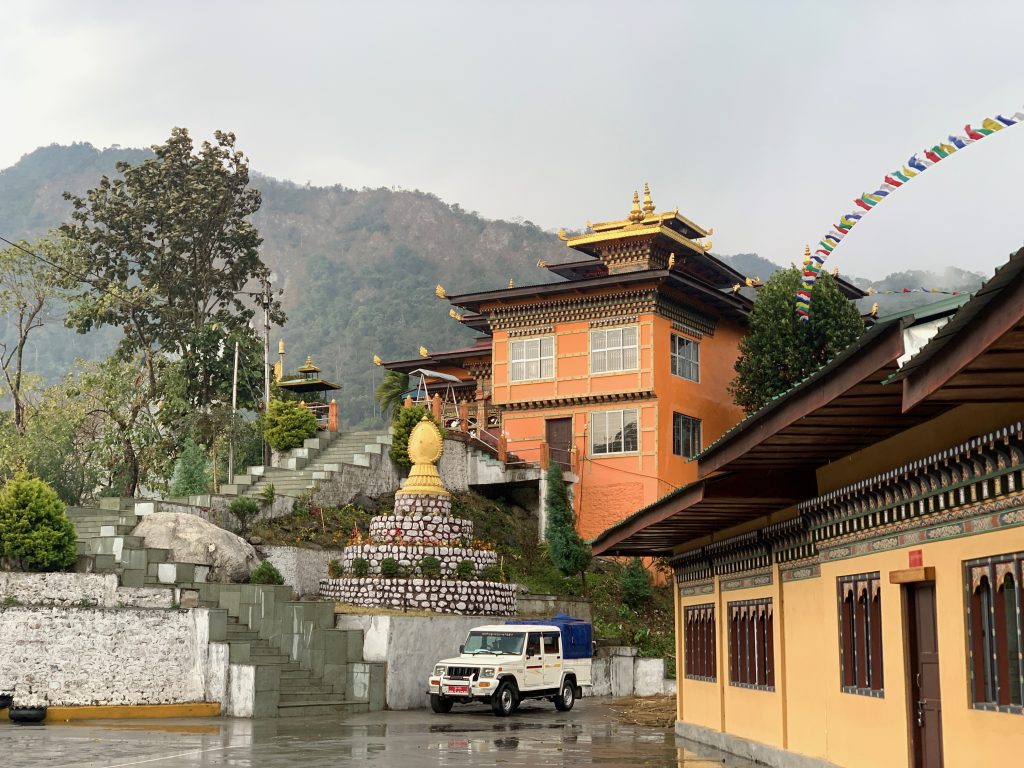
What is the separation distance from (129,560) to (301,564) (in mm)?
6494

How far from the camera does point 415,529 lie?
30531mm

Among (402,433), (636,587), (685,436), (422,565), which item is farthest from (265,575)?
(685,436)

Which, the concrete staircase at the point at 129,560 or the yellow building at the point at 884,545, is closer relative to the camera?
the yellow building at the point at 884,545

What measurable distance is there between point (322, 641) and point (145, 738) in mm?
6769

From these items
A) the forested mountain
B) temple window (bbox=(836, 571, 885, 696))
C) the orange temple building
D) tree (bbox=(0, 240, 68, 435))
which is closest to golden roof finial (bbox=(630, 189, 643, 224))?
the orange temple building

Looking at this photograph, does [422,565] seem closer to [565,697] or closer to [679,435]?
[565,697]

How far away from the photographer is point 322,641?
2558 centimetres

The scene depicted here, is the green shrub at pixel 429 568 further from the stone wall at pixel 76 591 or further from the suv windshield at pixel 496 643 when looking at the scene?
the stone wall at pixel 76 591

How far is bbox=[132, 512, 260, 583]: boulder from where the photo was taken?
2698cm

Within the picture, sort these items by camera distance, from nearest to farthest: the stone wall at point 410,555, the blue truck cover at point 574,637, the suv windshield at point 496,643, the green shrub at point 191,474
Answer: the suv windshield at point 496,643 < the blue truck cover at point 574,637 < the stone wall at point 410,555 < the green shrub at point 191,474

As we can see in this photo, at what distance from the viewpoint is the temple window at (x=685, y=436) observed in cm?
3991

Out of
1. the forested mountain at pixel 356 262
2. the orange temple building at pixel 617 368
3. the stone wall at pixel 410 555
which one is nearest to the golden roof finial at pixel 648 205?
the orange temple building at pixel 617 368

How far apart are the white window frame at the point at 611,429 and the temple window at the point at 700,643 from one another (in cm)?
1727

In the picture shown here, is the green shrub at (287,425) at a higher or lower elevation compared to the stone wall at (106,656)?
higher
